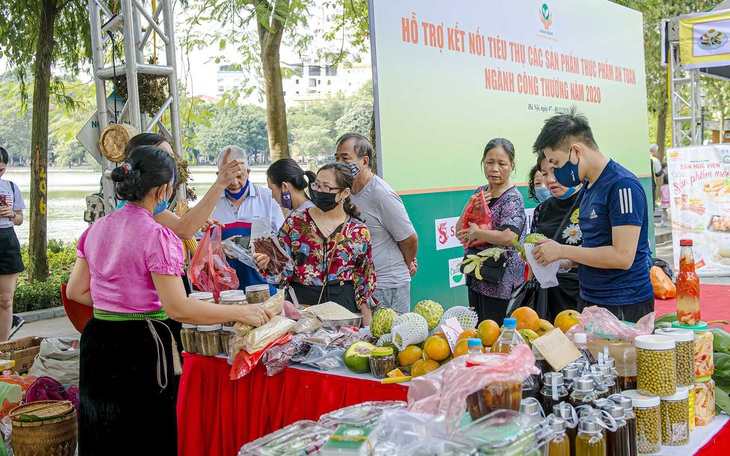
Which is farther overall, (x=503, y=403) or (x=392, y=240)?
(x=392, y=240)

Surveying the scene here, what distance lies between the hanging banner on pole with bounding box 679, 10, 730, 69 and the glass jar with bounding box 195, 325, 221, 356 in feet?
26.0

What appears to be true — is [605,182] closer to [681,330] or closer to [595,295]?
[595,295]

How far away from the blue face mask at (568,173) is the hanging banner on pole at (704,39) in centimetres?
663

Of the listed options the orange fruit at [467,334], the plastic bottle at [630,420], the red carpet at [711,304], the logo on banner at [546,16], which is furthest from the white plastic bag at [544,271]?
the logo on banner at [546,16]

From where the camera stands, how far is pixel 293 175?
4633mm

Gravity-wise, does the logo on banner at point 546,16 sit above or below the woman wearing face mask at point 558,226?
above

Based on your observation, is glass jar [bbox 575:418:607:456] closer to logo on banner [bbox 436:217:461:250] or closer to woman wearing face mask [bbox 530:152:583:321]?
woman wearing face mask [bbox 530:152:583:321]

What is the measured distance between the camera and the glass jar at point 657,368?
6.49 feet

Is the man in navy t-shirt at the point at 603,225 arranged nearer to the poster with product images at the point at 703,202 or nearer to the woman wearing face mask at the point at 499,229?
the woman wearing face mask at the point at 499,229

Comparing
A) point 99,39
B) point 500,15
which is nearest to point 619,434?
point 99,39

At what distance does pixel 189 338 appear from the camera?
120 inches

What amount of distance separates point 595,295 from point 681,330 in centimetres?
94

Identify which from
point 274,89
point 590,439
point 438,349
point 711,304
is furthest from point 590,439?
point 274,89

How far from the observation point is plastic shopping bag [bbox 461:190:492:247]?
420cm
